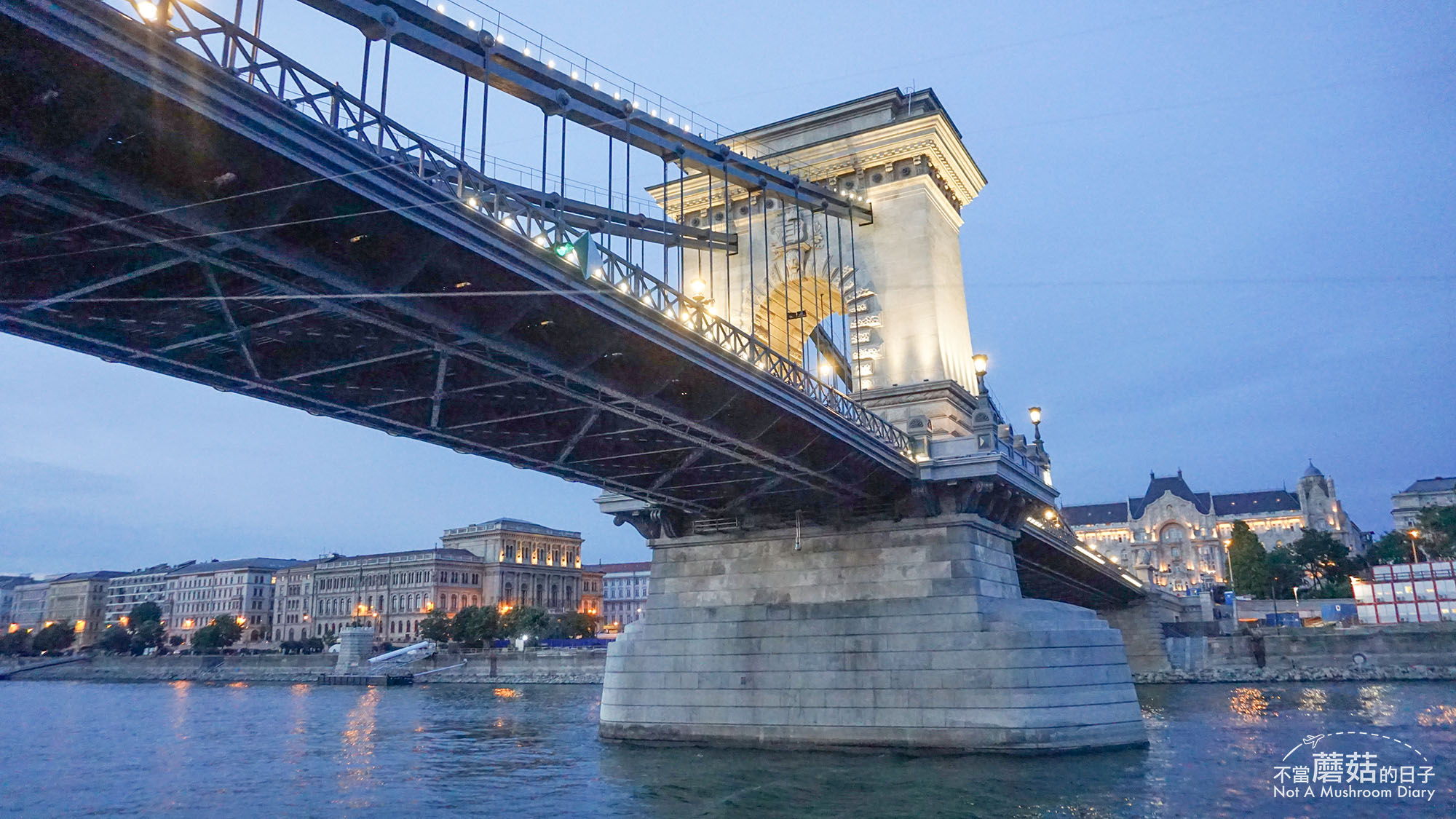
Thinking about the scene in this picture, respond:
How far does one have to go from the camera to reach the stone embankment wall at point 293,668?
8044 centimetres

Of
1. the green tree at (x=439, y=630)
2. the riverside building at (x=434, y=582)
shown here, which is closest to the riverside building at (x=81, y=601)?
the riverside building at (x=434, y=582)

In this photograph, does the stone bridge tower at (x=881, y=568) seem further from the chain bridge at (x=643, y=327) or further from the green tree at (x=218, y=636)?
the green tree at (x=218, y=636)

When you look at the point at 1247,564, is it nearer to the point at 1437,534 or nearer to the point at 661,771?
the point at 1437,534

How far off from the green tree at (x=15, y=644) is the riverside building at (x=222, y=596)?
19039 mm

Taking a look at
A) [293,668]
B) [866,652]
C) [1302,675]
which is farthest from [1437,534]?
[293,668]

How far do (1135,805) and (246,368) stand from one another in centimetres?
1743

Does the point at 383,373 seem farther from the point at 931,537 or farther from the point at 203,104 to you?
the point at 931,537

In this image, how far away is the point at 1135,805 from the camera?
61.1ft

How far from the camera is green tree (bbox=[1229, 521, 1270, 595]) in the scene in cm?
9350

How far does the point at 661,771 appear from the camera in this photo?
23547 mm

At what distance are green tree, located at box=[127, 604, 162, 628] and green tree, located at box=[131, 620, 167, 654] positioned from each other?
3.76 metres

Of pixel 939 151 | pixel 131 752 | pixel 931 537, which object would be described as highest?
pixel 939 151

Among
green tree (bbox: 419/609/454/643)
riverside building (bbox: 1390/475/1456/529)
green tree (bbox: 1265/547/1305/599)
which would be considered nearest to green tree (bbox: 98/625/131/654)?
green tree (bbox: 419/609/454/643)

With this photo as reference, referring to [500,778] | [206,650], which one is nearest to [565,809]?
[500,778]
